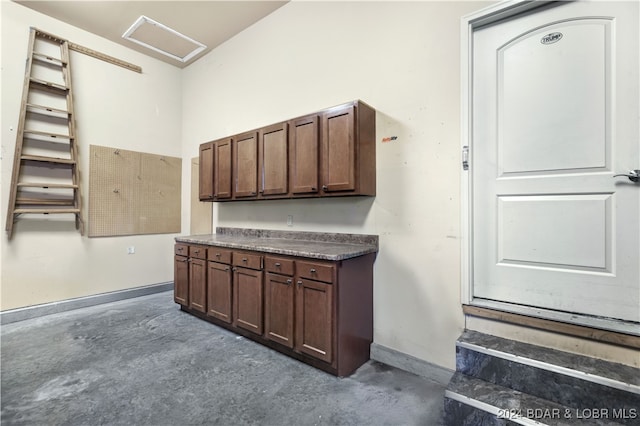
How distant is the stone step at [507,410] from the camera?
1.43 metres

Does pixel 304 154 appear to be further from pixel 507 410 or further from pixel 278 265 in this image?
pixel 507 410

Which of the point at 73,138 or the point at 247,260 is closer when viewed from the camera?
the point at 247,260

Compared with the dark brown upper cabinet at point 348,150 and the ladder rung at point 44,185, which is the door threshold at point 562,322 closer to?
the dark brown upper cabinet at point 348,150

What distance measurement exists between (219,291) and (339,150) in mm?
1960

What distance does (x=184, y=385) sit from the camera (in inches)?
83.0

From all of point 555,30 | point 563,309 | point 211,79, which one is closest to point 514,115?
point 555,30

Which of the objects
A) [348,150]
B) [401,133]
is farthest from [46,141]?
[401,133]

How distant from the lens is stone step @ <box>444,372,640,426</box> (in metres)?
1.43

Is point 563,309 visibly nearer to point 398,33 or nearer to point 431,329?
point 431,329

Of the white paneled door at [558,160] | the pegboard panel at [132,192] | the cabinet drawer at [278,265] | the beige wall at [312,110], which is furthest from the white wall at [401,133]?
the pegboard panel at [132,192]

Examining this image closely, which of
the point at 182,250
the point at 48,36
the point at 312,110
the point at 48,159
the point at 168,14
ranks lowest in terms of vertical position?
the point at 182,250

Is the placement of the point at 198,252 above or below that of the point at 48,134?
below

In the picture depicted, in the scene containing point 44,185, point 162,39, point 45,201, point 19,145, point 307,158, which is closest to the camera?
point 307,158

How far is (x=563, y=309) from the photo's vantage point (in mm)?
1810
